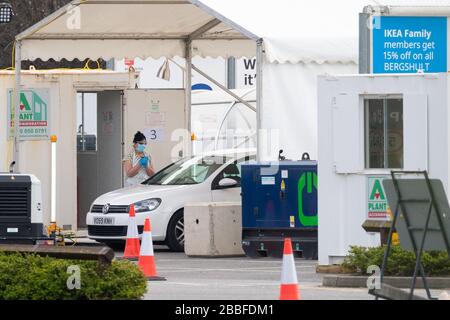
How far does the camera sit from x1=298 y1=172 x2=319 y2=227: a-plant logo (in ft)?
64.5

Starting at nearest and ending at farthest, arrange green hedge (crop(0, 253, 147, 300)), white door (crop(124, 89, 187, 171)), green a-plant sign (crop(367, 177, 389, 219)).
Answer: green hedge (crop(0, 253, 147, 300)) < green a-plant sign (crop(367, 177, 389, 219)) < white door (crop(124, 89, 187, 171))

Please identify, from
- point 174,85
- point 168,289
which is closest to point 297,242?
point 168,289

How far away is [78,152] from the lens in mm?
24875

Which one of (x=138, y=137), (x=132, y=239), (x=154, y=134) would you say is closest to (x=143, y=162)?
(x=138, y=137)

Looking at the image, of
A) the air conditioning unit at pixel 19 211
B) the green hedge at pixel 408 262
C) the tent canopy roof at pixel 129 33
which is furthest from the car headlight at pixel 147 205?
the green hedge at pixel 408 262

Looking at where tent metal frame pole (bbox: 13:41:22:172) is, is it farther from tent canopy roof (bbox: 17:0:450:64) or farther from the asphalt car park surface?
the asphalt car park surface

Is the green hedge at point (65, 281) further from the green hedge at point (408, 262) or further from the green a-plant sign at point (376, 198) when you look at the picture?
the green a-plant sign at point (376, 198)

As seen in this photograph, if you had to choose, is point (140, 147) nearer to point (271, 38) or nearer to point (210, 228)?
point (210, 228)

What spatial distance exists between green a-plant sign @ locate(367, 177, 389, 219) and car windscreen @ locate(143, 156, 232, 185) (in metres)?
6.10

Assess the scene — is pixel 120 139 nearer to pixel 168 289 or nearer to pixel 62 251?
pixel 168 289

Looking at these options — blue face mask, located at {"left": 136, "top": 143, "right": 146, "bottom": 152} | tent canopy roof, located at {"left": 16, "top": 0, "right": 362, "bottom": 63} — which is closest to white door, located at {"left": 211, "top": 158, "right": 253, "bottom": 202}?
tent canopy roof, located at {"left": 16, "top": 0, "right": 362, "bottom": 63}

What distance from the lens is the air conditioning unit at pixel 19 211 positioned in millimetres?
17484

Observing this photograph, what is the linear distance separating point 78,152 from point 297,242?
6.45m

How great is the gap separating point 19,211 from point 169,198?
4.30 m
